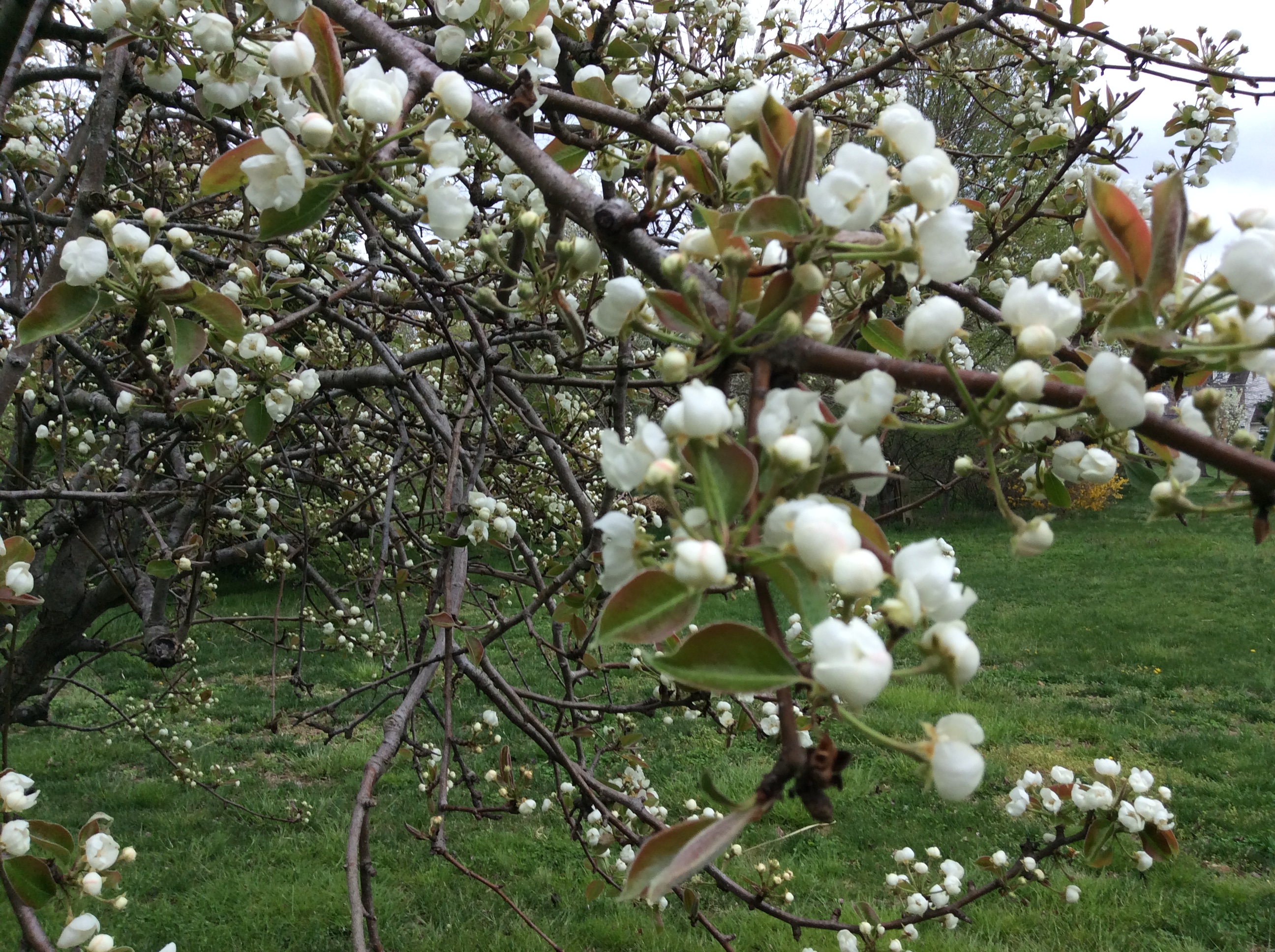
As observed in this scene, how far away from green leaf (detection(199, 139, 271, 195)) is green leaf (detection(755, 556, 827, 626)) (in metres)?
0.60

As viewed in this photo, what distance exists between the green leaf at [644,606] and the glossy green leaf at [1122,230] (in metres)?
0.42

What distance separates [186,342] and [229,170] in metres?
0.26

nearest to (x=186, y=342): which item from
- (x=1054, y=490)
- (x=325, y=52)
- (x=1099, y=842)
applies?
(x=325, y=52)

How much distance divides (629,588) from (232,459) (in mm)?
1948

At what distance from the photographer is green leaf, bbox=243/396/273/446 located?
1.45 metres

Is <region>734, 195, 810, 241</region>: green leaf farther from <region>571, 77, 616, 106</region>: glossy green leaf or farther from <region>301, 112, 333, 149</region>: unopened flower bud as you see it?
<region>571, 77, 616, 106</region>: glossy green leaf

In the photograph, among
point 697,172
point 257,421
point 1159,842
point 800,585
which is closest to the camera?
point 800,585

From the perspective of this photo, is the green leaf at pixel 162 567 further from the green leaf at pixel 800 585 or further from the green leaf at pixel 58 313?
the green leaf at pixel 800 585

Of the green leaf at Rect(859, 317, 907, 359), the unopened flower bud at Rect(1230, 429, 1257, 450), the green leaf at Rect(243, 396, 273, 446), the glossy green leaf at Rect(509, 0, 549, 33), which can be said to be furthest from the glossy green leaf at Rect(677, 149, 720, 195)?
the green leaf at Rect(243, 396, 273, 446)

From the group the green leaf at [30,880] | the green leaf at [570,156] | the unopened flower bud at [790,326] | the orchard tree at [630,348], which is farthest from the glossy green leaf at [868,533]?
the green leaf at [30,880]

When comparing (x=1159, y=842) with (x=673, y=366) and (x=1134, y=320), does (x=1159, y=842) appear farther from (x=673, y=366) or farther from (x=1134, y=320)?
(x=673, y=366)

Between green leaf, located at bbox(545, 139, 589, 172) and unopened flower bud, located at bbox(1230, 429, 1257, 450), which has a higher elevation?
green leaf, located at bbox(545, 139, 589, 172)

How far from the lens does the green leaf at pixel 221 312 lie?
100 cm

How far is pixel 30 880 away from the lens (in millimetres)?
1069
